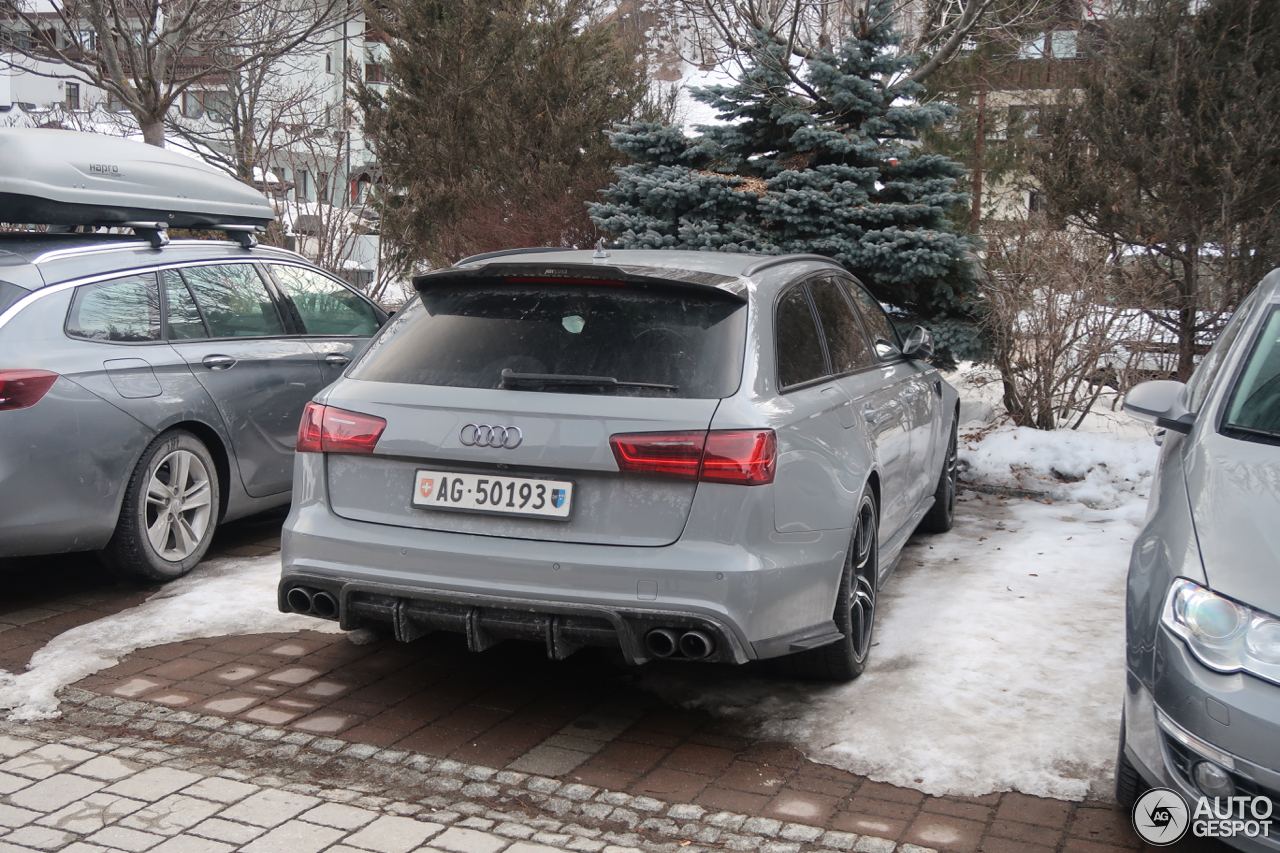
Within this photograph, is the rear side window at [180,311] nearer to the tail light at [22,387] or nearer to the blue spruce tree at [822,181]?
the tail light at [22,387]

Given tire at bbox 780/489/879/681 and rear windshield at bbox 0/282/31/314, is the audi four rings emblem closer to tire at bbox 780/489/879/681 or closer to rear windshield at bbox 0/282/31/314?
tire at bbox 780/489/879/681

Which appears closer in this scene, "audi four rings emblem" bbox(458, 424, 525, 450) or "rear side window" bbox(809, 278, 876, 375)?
"audi four rings emblem" bbox(458, 424, 525, 450)

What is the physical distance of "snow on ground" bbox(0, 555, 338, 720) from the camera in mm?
4242

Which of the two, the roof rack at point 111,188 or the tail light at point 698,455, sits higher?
the roof rack at point 111,188

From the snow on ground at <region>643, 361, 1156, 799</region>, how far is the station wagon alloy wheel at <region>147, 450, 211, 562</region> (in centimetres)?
248

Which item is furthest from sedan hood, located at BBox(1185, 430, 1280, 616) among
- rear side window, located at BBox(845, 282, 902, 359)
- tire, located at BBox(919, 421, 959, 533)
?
tire, located at BBox(919, 421, 959, 533)

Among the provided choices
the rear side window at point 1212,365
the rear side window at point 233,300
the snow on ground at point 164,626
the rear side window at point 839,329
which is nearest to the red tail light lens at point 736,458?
the rear side window at point 839,329

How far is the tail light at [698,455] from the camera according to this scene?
11.7 ft

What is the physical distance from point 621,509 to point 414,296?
131 centimetres

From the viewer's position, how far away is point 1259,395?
3627 mm

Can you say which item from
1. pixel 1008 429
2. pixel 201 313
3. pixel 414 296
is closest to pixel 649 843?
pixel 414 296

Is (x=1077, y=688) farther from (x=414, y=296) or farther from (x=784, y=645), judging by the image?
(x=414, y=296)

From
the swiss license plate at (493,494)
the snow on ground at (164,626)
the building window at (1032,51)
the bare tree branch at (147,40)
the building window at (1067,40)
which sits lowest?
the snow on ground at (164,626)

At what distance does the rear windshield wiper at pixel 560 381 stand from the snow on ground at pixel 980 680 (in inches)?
49.8
